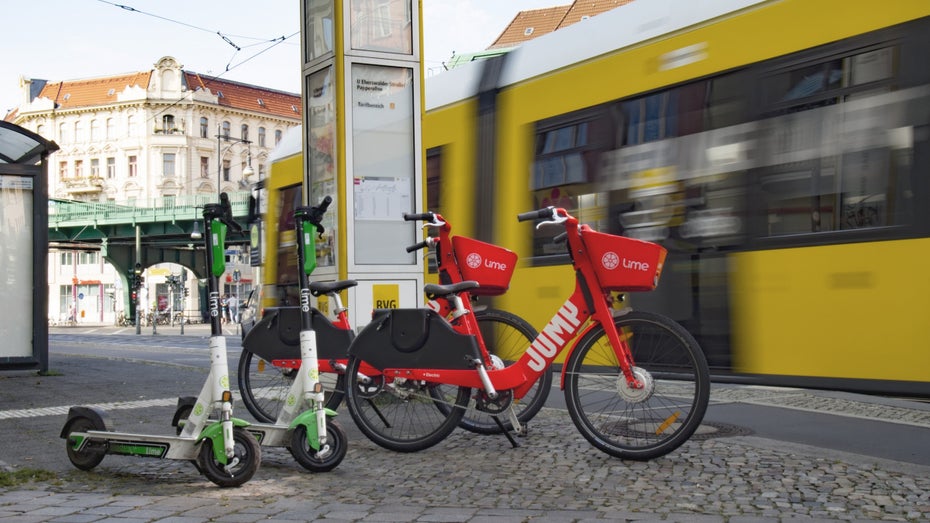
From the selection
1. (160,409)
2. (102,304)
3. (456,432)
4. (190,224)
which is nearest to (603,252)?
(456,432)

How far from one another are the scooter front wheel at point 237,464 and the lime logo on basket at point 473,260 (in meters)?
2.06

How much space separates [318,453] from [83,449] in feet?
4.14

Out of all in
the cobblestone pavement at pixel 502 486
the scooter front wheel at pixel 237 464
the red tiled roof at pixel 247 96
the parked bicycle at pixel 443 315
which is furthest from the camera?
the red tiled roof at pixel 247 96

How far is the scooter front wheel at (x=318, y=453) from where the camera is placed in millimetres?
5418

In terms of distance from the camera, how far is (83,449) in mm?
5523

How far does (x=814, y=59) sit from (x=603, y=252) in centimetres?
229

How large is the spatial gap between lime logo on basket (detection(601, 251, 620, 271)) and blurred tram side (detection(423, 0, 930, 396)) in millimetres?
1771

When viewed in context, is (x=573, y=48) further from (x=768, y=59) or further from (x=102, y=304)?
(x=102, y=304)

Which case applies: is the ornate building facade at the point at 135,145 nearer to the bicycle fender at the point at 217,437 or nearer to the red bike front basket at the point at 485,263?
the red bike front basket at the point at 485,263

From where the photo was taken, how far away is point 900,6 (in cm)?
636

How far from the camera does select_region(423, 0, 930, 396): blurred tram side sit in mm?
6312

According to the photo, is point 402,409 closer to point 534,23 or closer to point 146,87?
point 534,23

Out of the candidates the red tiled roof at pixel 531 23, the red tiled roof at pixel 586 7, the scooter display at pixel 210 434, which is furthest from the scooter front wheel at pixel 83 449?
the red tiled roof at pixel 531 23

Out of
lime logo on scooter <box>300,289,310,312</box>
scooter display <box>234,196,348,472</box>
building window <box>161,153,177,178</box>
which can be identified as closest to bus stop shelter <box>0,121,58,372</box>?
scooter display <box>234,196,348,472</box>
